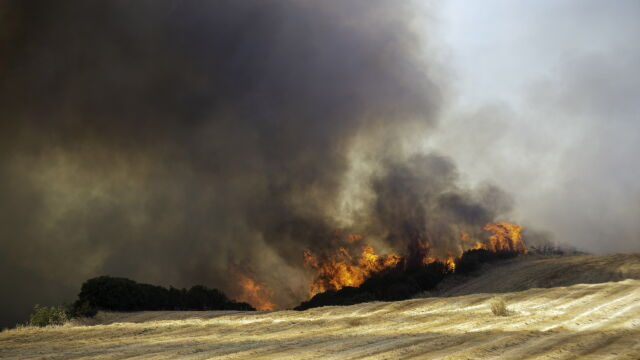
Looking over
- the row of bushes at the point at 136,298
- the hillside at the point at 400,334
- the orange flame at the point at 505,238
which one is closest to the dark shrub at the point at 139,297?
the row of bushes at the point at 136,298

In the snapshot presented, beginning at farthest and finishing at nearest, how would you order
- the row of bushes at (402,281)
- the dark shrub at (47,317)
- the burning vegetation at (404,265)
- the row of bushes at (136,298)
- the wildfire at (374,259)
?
1. the wildfire at (374,259)
2. the burning vegetation at (404,265)
3. the row of bushes at (402,281)
4. the row of bushes at (136,298)
5. the dark shrub at (47,317)

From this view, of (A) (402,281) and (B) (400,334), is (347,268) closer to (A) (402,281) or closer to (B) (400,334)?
(A) (402,281)

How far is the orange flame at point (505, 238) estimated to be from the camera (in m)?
37.4

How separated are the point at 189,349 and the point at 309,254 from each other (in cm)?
2820

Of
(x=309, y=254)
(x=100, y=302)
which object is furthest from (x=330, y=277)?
(x=100, y=302)

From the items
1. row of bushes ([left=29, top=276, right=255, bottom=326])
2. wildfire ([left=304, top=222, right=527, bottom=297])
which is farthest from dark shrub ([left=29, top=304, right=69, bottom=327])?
wildfire ([left=304, top=222, right=527, bottom=297])

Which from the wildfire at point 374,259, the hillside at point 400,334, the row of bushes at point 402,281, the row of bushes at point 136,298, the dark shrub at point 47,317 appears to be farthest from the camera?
the wildfire at point 374,259

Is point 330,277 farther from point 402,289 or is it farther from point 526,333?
point 526,333

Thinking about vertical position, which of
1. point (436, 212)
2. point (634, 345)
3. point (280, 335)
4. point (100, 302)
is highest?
point (436, 212)

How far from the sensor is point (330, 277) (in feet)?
119

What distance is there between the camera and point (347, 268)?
35719 mm

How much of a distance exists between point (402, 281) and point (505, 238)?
11146 millimetres

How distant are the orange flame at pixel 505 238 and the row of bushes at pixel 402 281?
3.57ft

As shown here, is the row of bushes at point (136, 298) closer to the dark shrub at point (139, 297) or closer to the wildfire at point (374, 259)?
the dark shrub at point (139, 297)
